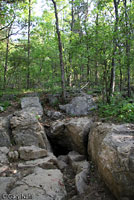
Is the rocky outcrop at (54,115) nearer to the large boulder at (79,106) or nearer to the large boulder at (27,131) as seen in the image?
the large boulder at (79,106)

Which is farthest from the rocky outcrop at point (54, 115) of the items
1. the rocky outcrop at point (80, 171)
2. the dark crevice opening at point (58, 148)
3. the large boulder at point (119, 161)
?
the large boulder at point (119, 161)

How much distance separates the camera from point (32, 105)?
947cm

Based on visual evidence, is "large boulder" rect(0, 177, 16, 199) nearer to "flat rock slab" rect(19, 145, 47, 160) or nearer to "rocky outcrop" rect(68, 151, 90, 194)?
"flat rock slab" rect(19, 145, 47, 160)

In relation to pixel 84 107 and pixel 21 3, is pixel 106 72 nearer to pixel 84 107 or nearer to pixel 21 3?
pixel 84 107

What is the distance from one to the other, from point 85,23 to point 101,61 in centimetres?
241

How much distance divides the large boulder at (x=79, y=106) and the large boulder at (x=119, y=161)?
366cm

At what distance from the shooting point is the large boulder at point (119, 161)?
348cm

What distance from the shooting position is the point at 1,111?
892 centimetres

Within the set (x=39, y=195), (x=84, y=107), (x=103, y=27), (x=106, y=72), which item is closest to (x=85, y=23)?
(x=103, y=27)

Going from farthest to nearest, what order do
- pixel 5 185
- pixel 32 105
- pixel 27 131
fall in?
pixel 32 105 → pixel 27 131 → pixel 5 185

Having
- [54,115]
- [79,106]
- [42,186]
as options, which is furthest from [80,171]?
[79,106]

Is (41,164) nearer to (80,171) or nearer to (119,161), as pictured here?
(80,171)

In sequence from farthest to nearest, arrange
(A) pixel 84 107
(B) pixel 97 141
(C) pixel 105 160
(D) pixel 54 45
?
(D) pixel 54 45
(A) pixel 84 107
(B) pixel 97 141
(C) pixel 105 160

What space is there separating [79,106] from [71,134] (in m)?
2.10
